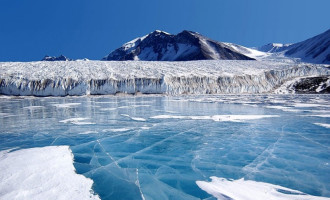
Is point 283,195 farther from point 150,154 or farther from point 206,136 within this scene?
point 206,136

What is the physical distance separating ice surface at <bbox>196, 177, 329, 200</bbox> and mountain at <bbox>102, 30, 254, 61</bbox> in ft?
334

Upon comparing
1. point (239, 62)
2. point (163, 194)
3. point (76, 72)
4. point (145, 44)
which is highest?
point (145, 44)

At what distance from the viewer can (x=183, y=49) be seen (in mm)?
121875

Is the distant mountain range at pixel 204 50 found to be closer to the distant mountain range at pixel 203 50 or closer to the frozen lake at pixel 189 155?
the distant mountain range at pixel 203 50

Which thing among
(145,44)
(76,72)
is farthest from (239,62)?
(145,44)

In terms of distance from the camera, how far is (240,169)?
18.1 ft

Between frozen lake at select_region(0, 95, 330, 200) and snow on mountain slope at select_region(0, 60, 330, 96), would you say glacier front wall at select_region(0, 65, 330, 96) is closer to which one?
snow on mountain slope at select_region(0, 60, 330, 96)

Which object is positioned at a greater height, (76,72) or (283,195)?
(76,72)

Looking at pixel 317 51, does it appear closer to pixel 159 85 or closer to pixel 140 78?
pixel 159 85

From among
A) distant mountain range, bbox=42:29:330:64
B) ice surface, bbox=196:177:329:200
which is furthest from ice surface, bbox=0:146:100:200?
distant mountain range, bbox=42:29:330:64

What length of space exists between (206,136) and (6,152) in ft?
22.0

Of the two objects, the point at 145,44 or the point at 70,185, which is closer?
Answer: the point at 70,185

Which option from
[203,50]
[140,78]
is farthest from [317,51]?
[140,78]

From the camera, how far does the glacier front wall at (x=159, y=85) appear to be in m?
38.9
